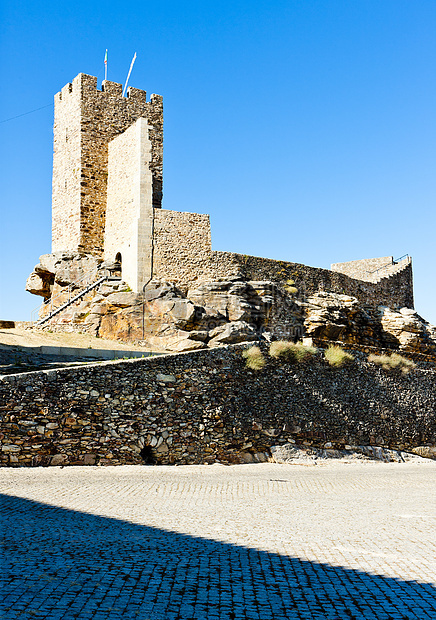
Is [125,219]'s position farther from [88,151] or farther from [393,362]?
[393,362]

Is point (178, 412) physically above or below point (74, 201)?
below

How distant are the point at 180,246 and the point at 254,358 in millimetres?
8250

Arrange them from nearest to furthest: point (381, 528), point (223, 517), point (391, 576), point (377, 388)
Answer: point (391, 576) → point (381, 528) → point (223, 517) → point (377, 388)

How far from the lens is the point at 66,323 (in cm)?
2048

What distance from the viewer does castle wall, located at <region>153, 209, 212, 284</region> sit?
20.7 metres

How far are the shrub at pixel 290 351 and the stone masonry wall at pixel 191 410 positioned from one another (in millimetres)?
201

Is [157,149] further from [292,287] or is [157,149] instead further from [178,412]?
[178,412]

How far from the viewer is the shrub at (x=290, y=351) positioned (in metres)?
14.3

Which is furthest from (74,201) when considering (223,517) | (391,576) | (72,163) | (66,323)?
(391,576)

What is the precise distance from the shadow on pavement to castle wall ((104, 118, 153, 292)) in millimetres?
15120

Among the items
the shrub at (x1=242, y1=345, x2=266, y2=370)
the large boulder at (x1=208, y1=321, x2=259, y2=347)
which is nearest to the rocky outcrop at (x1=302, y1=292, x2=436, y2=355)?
the large boulder at (x1=208, y1=321, x2=259, y2=347)

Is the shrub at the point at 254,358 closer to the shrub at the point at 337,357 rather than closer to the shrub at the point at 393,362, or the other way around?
the shrub at the point at 337,357

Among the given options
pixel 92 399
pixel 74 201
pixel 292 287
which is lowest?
pixel 92 399

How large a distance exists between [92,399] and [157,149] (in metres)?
13.4
